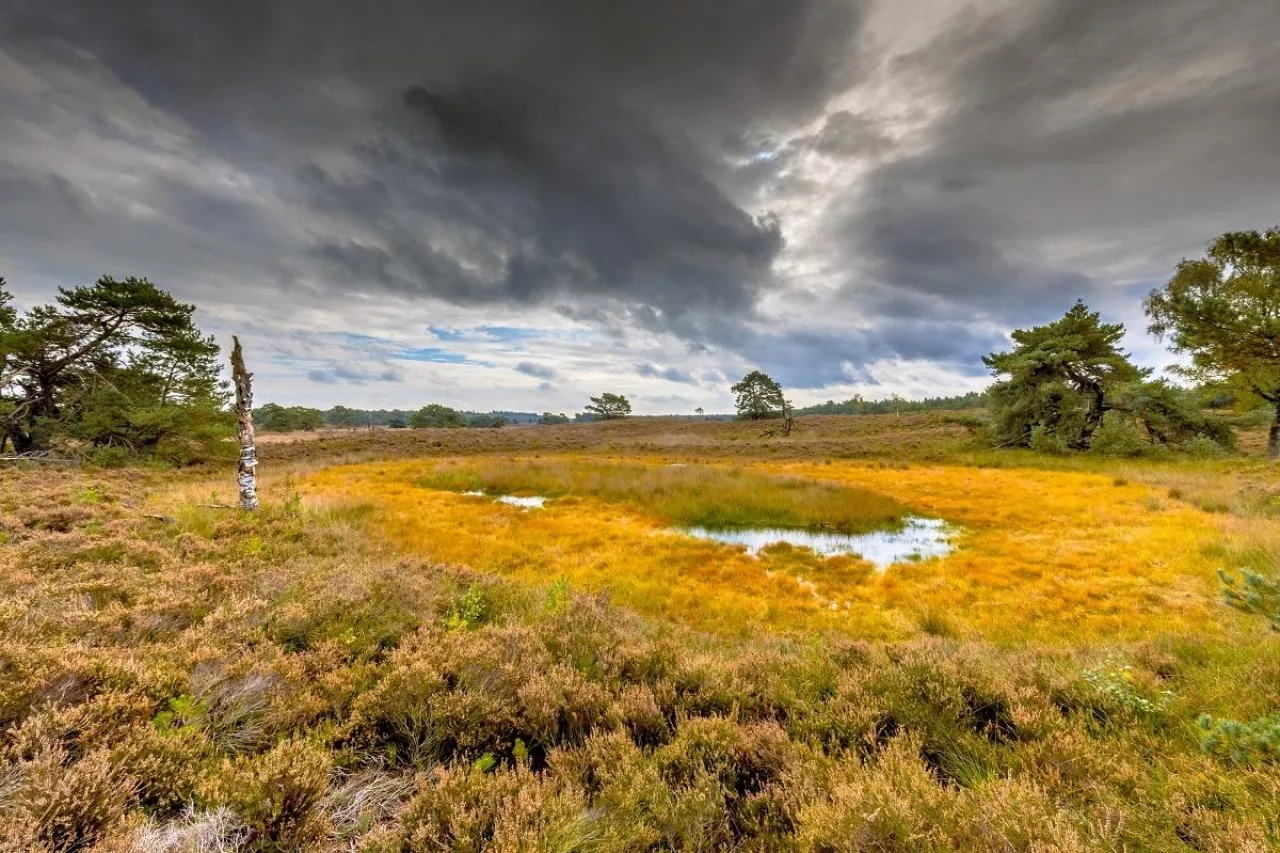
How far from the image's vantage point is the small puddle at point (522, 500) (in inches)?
647

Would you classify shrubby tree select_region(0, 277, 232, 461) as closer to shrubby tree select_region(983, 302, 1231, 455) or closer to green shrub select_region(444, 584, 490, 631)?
green shrub select_region(444, 584, 490, 631)

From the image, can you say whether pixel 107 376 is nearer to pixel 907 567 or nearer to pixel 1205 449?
pixel 907 567

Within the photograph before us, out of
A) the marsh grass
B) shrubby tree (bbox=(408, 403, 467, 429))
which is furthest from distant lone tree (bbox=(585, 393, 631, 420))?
the marsh grass

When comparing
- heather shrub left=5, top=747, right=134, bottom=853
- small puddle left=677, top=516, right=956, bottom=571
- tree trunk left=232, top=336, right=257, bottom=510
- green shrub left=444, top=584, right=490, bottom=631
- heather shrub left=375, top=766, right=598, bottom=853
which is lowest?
small puddle left=677, top=516, right=956, bottom=571

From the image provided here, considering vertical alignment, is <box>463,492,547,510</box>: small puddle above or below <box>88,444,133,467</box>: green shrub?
below

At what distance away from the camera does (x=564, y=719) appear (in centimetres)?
374

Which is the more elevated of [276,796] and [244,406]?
[244,406]

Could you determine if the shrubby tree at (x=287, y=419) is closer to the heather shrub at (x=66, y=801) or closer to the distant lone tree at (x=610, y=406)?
the distant lone tree at (x=610, y=406)

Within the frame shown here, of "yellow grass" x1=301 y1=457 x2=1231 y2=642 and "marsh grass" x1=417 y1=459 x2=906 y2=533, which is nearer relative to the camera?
"yellow grass" x1=301 y1=457 x2=1231 y2=642

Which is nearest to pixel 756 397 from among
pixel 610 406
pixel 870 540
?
pixel 610 406

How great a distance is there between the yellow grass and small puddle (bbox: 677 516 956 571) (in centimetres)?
62

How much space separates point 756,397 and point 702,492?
65.3 meters

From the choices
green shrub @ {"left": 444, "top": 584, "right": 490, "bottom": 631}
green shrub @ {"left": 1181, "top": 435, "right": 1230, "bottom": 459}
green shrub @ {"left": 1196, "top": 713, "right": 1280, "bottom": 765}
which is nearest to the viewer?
green shrub @ {"left": 1196, "top": 713, "right": 1280, "bottom": 765}

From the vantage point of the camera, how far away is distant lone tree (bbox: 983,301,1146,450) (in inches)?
1062
